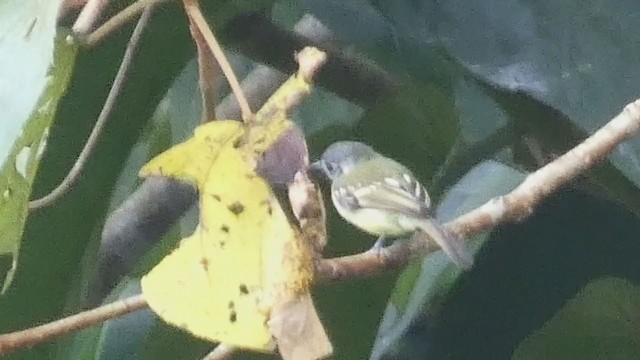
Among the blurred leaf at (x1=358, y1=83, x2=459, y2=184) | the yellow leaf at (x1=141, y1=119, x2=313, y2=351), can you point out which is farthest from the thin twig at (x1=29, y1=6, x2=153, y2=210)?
the blurred leaf at (x1=358, y1=83, x2=459, y2=184)

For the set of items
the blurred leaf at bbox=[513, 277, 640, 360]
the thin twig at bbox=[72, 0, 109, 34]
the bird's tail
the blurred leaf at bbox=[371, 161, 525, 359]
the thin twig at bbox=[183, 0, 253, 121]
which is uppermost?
the thin twig at bbox=[72, 0, 109, 34]

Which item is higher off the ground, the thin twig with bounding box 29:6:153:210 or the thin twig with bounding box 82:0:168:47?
the thin twig with bounding box 82:0:168:47

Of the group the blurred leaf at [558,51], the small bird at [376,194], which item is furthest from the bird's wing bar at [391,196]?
the blurred leaf at [558,51]

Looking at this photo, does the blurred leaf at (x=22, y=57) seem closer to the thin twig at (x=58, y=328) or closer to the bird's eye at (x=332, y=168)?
the thin twig at (x=58, y=328)

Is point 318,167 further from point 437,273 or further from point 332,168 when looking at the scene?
point 437,273

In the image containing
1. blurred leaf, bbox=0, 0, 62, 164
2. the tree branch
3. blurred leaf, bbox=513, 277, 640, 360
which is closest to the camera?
blurred leaf, bbox=0, 0, 62, 164

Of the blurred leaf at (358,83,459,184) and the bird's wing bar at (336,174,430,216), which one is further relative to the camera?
the blurred leaf at (358,83,459,184)

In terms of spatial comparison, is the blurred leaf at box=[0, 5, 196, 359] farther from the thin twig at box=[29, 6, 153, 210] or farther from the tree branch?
the tree branch

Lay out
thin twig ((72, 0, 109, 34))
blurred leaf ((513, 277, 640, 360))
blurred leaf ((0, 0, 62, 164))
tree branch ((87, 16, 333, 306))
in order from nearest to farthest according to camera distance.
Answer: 1. blurred leaf ((0, 0, 62, 164))
2. thin twig ((72, 0, 109, 34))
3. blurred leaf ((513, 277, 640, 360))
4. tree branch ((87, 16, 333, 306))
